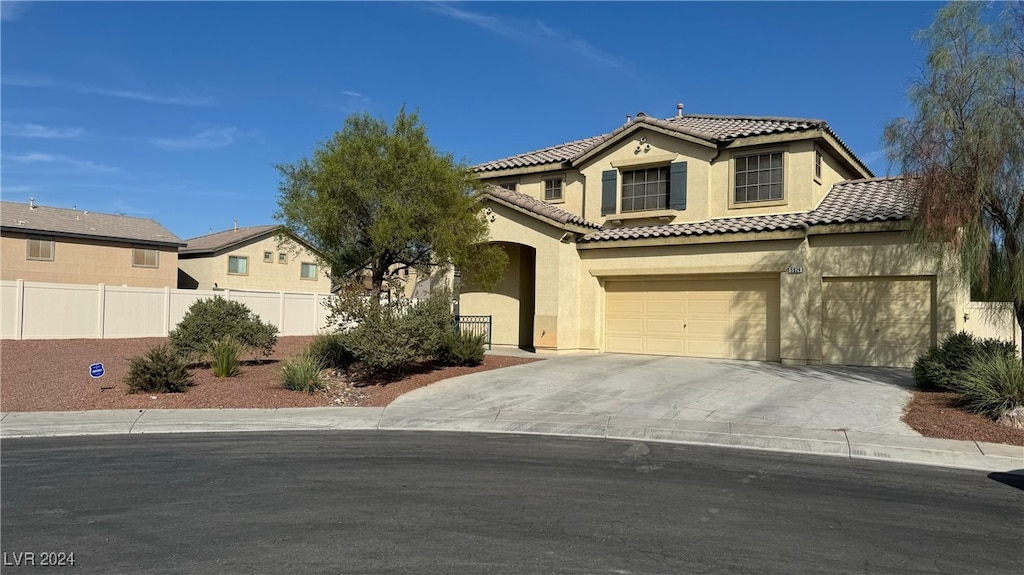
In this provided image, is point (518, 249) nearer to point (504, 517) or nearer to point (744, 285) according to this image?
point (744, 285)

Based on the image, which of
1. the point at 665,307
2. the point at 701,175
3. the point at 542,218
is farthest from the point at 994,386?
the point at 542,218

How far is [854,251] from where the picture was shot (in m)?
17.4

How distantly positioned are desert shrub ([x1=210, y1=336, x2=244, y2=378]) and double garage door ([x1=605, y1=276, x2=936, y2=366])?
35.6 ft

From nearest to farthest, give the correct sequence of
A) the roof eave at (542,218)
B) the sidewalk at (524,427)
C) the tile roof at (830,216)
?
the sidewalk at (524,427) < the tile roof at (830,216) < the roof eave at (542,218)

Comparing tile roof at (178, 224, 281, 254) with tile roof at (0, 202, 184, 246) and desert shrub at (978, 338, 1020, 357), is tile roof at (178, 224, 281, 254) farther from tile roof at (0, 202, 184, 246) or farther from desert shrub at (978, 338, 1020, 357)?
desert shrub at (978, 338, 1020, 357)

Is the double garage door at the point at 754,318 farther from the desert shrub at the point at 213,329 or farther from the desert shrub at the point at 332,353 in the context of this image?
the desert shrub at the point at 213,329

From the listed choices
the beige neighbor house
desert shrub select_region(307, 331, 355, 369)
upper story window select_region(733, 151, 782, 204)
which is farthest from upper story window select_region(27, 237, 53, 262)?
upper story window select_region(733, 151, 782, 204)

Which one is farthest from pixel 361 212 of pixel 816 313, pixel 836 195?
pixel 836 195

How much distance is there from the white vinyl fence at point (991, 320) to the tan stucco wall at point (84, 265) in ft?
120

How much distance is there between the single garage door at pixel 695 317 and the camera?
61.4ft

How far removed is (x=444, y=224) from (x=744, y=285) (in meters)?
8.65

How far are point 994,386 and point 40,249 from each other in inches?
1502

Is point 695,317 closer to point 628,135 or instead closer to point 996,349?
point 628,135

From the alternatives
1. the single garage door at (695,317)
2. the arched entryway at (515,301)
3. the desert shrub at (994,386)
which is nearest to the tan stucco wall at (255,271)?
the arched entryway at (515,301)
